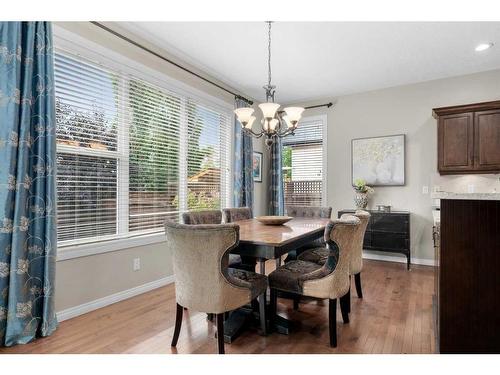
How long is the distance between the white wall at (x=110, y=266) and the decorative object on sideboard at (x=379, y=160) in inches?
117

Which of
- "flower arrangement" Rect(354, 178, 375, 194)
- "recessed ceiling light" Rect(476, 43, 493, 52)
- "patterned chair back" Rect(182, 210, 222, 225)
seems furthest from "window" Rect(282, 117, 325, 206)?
"patterned chair back" Rect(182, 210, 222, 225)

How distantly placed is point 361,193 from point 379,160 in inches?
24.5

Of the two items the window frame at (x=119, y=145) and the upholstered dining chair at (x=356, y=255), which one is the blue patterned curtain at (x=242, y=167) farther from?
the upholstered dining chair at (x=356, y=255)

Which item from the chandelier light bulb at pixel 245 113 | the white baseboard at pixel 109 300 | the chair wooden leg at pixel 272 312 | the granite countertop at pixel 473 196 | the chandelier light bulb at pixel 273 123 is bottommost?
the white baseboard at pixel 109 300

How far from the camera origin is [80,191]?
268cm

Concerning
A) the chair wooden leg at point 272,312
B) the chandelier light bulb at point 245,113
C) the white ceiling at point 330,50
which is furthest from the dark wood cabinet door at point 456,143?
the chair wooden leg at point 272,312

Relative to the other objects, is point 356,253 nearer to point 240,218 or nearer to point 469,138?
point 240,218

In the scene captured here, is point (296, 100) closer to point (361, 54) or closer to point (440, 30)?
point (361, 54)

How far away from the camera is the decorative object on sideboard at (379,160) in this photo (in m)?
4.61

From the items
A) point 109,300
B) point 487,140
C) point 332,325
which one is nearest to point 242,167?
point 109,300

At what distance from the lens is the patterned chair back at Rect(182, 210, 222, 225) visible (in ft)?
9.31

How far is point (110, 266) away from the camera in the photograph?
2877 mm

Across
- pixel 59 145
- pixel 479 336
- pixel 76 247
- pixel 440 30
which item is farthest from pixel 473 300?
pixel 59 145
